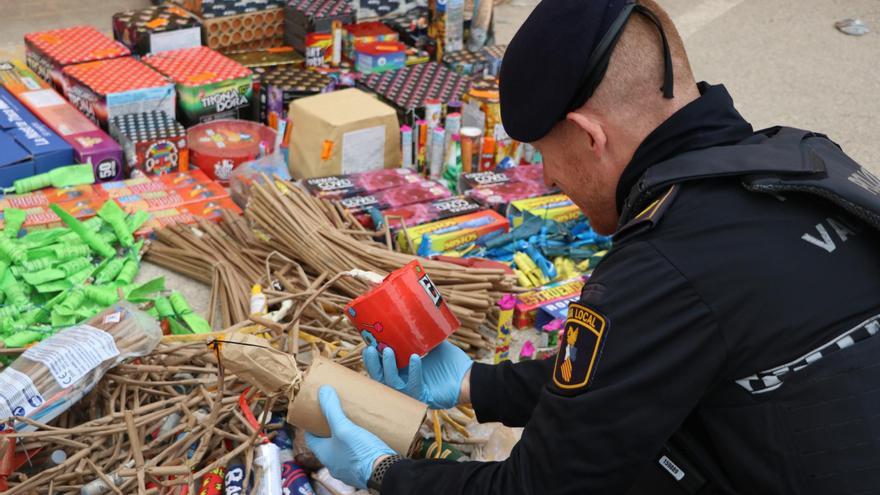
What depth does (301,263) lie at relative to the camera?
414cm

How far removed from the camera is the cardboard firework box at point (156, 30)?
5961mm

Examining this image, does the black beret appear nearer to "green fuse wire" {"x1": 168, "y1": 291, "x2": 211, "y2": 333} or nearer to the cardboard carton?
"green fuse wire" {"x1": 168, "y1": 291, "x2": 211, "y2": 333}

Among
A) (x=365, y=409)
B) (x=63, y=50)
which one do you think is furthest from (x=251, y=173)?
(x=365, y=409)

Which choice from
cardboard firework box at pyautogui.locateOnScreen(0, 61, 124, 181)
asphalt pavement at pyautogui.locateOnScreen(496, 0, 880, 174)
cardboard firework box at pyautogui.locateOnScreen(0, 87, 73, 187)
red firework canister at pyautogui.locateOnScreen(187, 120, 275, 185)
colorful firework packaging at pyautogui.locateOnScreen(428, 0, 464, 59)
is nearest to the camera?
cardboard firework box at pyautogui.locateOnScreen(0, 87, 73, 187)

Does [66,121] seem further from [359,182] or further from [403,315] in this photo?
[403,315]

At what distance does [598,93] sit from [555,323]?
83.5 inches

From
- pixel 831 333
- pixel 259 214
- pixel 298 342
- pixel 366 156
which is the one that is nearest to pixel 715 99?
pixel 831 333

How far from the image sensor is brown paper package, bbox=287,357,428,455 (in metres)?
2.54

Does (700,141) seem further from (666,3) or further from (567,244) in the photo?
(666,3)

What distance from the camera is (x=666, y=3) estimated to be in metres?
9.40

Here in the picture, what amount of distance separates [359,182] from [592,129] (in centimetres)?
303

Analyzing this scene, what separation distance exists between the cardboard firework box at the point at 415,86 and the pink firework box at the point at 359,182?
1.94 feet

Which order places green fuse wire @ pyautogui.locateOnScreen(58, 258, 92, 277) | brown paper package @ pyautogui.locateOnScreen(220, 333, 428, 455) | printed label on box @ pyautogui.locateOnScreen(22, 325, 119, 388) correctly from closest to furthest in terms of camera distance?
brown paper package @ pyautogui.locateOnScreen(220, 333, 428, 455), printed label on box @ pyautogui.locateOnScreen(22, 325, 119, 388), green fuse wire @ pyautogui.locateOnScreen(58, 258, 92, 277)

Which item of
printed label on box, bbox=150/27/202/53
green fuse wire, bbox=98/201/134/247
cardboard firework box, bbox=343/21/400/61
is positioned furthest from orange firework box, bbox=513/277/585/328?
printed label on box, bbox=150/27/202/53
